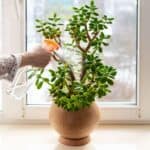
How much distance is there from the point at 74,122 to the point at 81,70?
184 millimetres

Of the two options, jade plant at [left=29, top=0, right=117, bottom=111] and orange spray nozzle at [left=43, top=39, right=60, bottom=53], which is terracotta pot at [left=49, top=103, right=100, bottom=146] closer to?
jade plant at [left=29, top=0, right=117, bottom=111]

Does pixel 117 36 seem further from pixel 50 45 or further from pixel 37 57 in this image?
pixel 37 57

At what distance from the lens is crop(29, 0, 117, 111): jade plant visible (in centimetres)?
136

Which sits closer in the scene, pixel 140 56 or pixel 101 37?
pixel 101 37

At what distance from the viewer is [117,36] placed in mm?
1612

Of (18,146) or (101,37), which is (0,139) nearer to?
(18,146)

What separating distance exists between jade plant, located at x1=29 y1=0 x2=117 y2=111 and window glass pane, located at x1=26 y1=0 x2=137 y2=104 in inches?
7.1

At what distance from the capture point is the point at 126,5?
160cm

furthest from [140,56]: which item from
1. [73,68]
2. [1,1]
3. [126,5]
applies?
[1,1]

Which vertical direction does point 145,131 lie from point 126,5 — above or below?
below

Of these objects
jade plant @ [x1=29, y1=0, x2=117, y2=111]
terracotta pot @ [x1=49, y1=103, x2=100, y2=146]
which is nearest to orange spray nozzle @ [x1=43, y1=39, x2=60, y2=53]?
jade plant @ [x1=29, y1=0, x2=117, y2=111]

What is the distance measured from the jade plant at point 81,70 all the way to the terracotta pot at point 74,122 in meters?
0.02

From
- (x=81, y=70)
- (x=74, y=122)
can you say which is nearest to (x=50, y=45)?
(x=81, y=70)

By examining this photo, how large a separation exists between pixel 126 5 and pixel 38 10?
351mm
